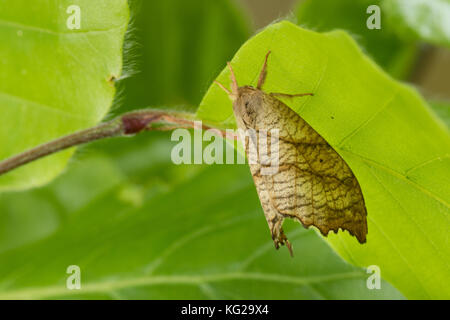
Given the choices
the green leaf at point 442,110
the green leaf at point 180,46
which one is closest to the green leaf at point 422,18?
the green leaf at point 442,110

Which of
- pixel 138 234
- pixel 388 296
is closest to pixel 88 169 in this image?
pixel 138 234

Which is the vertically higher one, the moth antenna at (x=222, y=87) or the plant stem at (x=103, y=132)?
the moth antenna at (x=222, y=87)

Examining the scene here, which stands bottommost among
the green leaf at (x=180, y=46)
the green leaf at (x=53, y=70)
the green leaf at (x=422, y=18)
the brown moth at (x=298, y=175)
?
the brown moth at (x=298, y=175)

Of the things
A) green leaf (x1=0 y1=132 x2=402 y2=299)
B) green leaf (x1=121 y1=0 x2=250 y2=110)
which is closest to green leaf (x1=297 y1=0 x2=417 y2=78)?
green leaf (x1=121 y1=0 x2=250 y2=110)

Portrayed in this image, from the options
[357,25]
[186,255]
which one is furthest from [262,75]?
[357,25]

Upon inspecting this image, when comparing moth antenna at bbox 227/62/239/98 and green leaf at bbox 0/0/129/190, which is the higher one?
green leaf at bbox 0/0/129/190

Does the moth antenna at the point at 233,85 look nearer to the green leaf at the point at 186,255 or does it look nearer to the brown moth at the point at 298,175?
the brown moth at the point at 298,175

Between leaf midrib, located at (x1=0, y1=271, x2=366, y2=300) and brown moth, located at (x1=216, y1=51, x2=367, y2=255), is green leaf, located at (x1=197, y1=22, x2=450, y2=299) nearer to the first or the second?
brown moth, located at (x1=216, y1=51, x2=367, y2=255)
